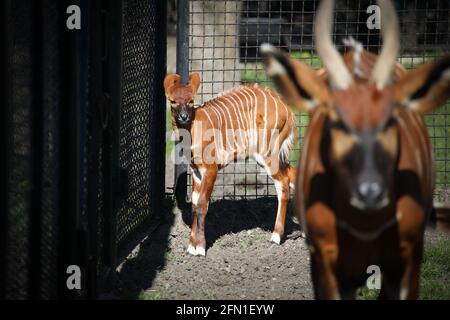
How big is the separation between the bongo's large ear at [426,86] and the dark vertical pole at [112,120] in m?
2.36

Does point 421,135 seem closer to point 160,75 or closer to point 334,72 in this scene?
point 334,72

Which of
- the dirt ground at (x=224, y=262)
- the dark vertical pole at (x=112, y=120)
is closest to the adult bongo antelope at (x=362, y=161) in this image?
the dirt ground at (x=224, y=262)

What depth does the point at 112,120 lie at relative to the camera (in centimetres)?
546

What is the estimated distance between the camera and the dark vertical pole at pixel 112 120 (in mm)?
5340

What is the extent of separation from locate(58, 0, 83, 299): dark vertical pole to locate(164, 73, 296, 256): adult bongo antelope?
215 centimetres

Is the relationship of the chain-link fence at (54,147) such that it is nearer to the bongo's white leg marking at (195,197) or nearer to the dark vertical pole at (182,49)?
the bongo's white leg marking at (195,197)

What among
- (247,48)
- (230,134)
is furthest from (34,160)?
(247,48)

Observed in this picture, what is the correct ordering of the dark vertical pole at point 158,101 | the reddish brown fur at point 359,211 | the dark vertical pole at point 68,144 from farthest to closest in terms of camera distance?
Result: the dark vertical pole at point 158,101
the dark vertical pole at point 68,144
the reddish brown fur at point 359,211

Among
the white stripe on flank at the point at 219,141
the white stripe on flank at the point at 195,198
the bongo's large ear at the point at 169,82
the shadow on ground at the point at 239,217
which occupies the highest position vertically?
the bongo's large ear at the point at 169,82

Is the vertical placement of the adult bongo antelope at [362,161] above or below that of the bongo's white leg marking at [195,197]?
above

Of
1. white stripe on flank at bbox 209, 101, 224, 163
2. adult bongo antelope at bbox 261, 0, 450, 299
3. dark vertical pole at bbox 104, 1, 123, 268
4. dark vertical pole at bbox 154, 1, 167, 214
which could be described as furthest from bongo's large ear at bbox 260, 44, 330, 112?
dark vertical pole at bbox 154, 1, 167, 214

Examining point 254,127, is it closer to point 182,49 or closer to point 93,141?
point 182,49

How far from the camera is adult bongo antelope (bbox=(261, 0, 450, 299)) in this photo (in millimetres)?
3160

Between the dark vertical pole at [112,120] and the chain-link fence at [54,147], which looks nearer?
the chain-link fence at [54,147]
